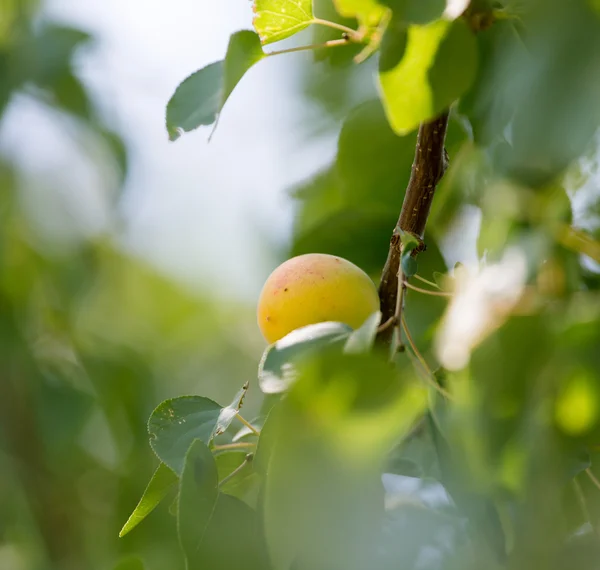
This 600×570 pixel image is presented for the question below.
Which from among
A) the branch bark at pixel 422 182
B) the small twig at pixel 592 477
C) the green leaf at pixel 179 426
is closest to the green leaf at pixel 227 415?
the green leaf at pixel 179 426

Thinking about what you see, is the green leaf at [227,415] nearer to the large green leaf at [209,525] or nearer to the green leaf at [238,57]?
the large green leaf at [209,525]

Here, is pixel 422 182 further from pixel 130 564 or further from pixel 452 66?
pixel 130 564

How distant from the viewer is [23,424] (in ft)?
6.16

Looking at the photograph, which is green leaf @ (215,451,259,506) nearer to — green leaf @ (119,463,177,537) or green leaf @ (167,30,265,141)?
green leaf @ (119,463,177,537)

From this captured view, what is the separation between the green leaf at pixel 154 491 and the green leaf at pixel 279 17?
31 cm

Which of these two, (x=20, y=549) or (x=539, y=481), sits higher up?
(x=539, y=481)

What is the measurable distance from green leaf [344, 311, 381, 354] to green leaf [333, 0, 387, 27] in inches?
6.8

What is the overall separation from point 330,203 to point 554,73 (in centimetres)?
39

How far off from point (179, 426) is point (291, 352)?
0.49 feet

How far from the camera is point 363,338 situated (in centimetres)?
38

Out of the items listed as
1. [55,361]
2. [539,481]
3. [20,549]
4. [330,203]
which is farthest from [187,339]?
[539,481]

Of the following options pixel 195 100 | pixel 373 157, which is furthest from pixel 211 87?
pixel 373 157

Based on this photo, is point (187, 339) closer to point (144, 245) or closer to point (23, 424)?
point (144, 245)

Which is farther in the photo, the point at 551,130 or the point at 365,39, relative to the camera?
the point at 365,39
